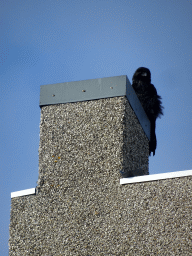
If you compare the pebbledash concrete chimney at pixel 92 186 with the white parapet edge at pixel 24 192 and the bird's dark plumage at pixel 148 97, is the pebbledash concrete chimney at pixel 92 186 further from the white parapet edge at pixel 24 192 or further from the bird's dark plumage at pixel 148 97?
the bird's dark plumage at pixel 148 97

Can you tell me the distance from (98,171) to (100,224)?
0.60m

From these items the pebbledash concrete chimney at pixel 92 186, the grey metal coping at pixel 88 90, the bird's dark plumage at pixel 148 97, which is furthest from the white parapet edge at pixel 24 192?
the bird's dark plumage at pixel 148 97

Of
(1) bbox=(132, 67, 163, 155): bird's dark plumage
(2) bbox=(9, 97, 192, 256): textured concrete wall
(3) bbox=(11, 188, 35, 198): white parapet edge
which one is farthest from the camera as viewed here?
(1) bbox=(132, 67, 163, 155): bird's dark plumage

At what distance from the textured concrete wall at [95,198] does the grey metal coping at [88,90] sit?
0.09 metres

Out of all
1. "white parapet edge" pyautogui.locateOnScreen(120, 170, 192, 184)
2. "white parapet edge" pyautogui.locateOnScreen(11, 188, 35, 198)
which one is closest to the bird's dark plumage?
"white parapet edge" pyautogui.locateOnScreen(120, 170, 192, 184)

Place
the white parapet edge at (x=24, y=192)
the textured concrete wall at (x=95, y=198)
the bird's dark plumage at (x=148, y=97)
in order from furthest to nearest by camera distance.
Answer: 1. the bird's dark plumage at (x=148, y=97)
2. the white parapet edge at (x=24, y=192)
3. the textured concrete wall at (x=95, y=198)

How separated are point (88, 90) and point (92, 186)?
121 centimetres

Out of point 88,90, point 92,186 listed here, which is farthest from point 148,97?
point 92,186

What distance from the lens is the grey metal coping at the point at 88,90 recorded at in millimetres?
4949

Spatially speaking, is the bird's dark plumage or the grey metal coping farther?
the bird's dark plumage

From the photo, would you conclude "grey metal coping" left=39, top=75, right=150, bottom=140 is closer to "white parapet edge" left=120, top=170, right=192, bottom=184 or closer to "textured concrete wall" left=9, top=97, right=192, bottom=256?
"textured concrete wall" left=9, top=97, right=192, bottom=256

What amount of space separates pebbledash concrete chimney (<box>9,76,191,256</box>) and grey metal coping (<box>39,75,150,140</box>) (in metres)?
0.01

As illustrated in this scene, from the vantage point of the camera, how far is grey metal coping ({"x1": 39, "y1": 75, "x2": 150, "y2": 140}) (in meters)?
4.95

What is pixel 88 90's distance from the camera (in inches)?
198
